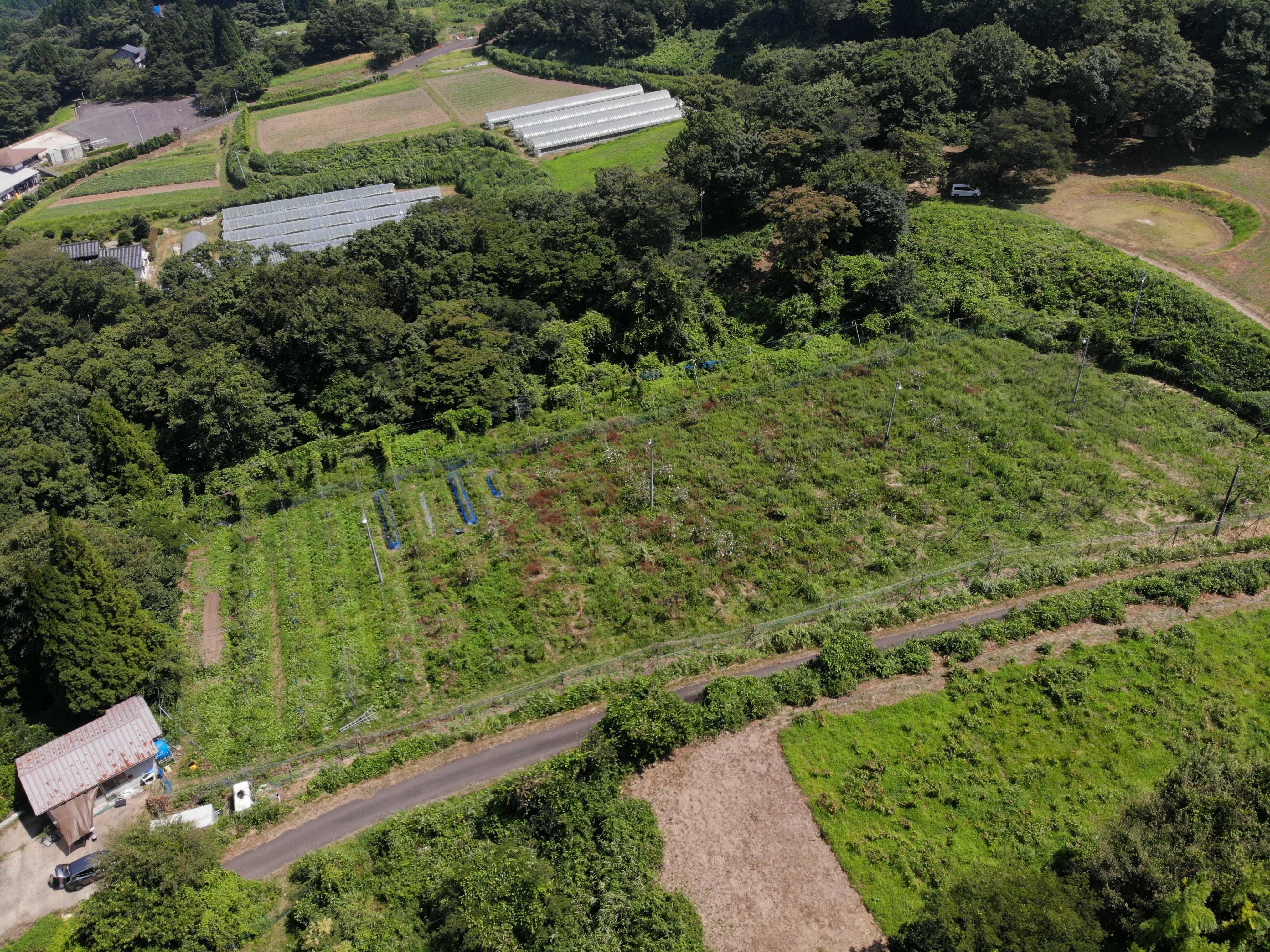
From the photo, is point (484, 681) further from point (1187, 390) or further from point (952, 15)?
point (952, 15)

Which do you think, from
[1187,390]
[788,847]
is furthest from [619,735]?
[1187,390]

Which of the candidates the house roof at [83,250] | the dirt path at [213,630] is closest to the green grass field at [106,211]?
the house roof at [83,250]

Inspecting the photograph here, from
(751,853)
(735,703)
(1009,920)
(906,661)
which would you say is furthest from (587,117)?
(1009,920)

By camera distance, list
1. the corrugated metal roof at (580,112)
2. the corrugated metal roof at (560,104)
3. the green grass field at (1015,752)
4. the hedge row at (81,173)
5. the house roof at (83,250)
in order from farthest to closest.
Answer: the corrugated metal roof at (560,104) → the corrugated metal roof at (580,112) → the hedge row at (81,173) → the house roof at (83,250) → the green grass field at (1015,752)

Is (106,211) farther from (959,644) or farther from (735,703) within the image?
(959,644)

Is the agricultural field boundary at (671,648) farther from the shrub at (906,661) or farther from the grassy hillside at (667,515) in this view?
the shrub at (906,661)

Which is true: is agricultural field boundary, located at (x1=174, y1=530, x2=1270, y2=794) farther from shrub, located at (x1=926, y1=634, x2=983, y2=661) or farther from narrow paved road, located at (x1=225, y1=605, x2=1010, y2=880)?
narrow paved road, located at (x1=225, y1=605, x2=1010, y2=880)

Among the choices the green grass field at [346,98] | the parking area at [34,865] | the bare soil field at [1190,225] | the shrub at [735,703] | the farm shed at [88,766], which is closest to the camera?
the parking area at [34,865]

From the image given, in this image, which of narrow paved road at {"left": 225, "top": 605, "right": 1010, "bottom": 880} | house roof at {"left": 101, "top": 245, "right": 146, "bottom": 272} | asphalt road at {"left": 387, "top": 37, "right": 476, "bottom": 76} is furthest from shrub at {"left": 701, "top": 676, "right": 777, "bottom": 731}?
asphalt road at {"left": 387, "top": 37, "right": 476, "bottom": 76}
